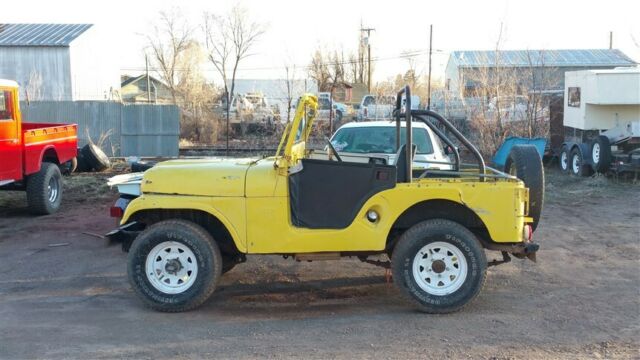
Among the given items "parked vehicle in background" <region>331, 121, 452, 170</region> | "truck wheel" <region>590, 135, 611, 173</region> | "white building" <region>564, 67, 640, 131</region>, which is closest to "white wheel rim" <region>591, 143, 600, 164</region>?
"truck wheel" <region>590, 135, 611, 173</region>

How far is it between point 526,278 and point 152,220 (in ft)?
12.8

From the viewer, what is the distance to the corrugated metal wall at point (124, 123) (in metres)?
20.8

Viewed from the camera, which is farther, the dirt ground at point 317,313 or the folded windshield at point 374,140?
the folded windshield at point 374,140

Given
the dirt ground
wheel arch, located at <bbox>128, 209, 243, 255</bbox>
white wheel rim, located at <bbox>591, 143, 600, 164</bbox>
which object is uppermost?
white wheel rim, located at <bbox>591, 143, 600, 164</bbox>

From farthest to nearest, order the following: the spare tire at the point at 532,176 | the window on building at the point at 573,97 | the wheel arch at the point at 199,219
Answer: the window on building at the point at 573,97 < the spare tire at the point at 532,176 < the wheel arch at the point at 199,219

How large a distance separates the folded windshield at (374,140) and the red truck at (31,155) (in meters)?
5.03

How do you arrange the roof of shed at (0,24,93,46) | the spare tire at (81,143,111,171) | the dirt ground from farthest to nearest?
the roof of shed at (0,24,93,46) → the spare tire at (81,143,111,171) → the dirt ground

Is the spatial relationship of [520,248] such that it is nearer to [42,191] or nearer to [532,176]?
[532,176]

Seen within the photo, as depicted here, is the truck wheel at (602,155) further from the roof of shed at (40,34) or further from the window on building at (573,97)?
the roof of shed at (40,34)

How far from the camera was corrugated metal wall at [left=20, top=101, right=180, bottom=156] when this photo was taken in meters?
20.8

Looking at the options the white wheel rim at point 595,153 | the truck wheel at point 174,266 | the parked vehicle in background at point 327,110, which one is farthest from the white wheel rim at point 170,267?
the parked vehicle in background at point 327,110

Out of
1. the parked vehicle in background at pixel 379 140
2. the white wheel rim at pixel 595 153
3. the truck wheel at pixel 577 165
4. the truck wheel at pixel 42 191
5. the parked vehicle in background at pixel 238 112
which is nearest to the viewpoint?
the parked vehicle in background at pixel 379 140

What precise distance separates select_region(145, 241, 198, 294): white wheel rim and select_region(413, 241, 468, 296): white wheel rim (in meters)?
1.98

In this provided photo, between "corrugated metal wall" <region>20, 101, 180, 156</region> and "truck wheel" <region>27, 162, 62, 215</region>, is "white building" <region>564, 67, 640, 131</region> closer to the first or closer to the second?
"corrugated metal wall" <region>20, 101, 180, 156</region>
